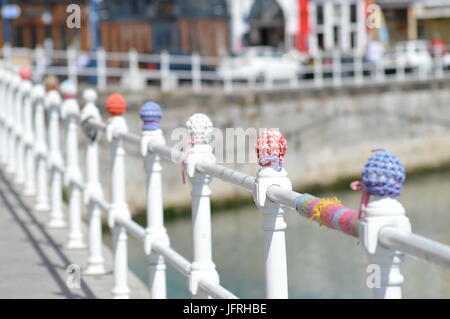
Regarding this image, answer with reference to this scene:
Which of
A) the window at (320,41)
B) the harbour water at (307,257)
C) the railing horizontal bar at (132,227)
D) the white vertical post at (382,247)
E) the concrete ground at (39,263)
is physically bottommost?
the harbour water at (307,257)

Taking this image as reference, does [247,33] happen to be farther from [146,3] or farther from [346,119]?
[346,119]

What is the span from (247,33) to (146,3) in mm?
4362

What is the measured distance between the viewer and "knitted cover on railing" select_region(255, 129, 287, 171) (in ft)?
12.4

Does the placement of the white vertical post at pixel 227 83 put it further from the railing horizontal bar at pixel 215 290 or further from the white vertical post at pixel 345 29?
the railing horizontal bar at pixel 215 290

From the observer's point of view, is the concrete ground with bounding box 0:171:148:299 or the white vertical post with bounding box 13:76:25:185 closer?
the concrete ground with bounding box 0:171:148:299

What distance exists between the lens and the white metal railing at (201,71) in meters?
27.6

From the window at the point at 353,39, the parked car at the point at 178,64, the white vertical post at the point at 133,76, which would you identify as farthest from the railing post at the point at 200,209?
the window at the point at 353,39

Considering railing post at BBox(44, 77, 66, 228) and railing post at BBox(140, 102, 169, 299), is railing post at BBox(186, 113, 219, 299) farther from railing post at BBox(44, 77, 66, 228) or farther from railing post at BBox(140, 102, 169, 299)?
railing post at BBox(44, 77, 66, 228)

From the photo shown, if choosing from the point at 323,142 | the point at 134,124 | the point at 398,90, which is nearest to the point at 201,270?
the point at 134,124

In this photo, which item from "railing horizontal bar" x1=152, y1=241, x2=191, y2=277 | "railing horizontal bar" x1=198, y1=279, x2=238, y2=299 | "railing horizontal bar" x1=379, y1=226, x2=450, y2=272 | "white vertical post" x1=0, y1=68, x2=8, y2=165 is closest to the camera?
"railing horizontal bar" x1=379, y1=226, x2=450, y2=272

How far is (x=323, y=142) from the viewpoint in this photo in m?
30.7

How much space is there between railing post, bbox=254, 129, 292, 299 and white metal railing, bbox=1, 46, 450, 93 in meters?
22.3

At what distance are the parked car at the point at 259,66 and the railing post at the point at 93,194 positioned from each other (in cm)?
2366

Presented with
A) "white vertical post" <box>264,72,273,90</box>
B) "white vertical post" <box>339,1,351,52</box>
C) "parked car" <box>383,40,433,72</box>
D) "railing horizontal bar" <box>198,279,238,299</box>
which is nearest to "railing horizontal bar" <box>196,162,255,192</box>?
"railing horizontal bar" <box>198,279,238,299</box>
